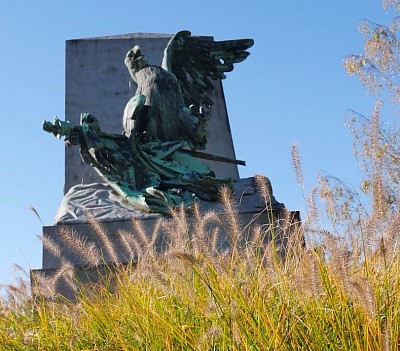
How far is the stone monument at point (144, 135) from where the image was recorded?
615 cm


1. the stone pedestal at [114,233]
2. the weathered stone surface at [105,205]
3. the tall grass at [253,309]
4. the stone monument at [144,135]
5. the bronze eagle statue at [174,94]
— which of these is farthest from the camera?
the bronze eagle statue at [174,94]

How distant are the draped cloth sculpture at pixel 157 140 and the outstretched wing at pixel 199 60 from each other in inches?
0.5

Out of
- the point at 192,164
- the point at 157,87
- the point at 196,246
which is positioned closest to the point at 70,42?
the point at 157,87

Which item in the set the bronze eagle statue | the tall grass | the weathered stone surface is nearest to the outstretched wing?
the bronze eagle statue

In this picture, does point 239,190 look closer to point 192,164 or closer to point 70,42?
point 192,164

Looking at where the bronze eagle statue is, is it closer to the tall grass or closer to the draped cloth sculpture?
the draped cloth sculpture

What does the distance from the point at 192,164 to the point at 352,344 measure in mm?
4646

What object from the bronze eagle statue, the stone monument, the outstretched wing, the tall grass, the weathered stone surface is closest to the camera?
the tall grass

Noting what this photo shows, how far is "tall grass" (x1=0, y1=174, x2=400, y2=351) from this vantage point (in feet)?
7.73

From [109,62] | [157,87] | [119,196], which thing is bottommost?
[119,196]

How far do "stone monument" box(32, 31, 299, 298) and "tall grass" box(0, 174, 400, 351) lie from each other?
1.65m

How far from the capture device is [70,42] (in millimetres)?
8938

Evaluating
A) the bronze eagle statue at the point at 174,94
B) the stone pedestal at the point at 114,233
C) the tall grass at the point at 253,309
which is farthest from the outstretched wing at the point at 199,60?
the tall grass at the point at 253,309

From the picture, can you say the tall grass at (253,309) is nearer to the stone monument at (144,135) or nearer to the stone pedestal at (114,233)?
the stone monument at (144,135)
